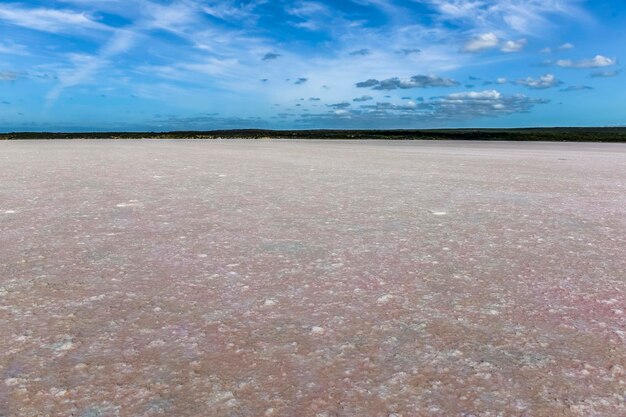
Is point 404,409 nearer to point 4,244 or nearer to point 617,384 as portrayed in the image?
point 617,384

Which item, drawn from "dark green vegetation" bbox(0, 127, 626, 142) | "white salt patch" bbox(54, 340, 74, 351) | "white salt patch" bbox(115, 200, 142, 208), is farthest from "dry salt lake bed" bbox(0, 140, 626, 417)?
"dark green vegetation" bbox(0, 127, 626, 142)

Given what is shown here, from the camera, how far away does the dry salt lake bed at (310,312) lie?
220 cm

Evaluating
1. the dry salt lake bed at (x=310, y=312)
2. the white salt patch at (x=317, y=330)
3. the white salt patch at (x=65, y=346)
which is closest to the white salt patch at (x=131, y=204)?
the dry salt lake bed at (x=310, y=312)

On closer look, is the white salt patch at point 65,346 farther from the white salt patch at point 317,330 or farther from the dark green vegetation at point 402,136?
the dark green vegetation at point 402,136

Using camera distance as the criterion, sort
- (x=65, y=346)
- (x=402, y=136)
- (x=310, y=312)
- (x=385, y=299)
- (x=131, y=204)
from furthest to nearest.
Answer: (x=402, y=136), (x=131, y=204), (x=385, y=299), (x=310, y=312), (x=65, y=346)

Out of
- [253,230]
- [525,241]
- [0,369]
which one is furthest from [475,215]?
[0,369]

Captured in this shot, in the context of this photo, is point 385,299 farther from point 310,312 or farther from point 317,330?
point 317,330

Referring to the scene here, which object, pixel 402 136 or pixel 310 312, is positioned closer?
pixel 310 312

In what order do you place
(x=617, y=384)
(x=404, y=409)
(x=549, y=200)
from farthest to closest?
→ (x=549, y=200) < (x=617, y=384) < (x=404, y=409)

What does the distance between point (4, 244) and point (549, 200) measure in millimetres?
6810

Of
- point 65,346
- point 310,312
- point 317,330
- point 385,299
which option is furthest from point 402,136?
point 65,346

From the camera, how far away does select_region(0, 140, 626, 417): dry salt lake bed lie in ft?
7.22

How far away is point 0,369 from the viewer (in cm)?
239

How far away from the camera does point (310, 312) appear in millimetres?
3150
